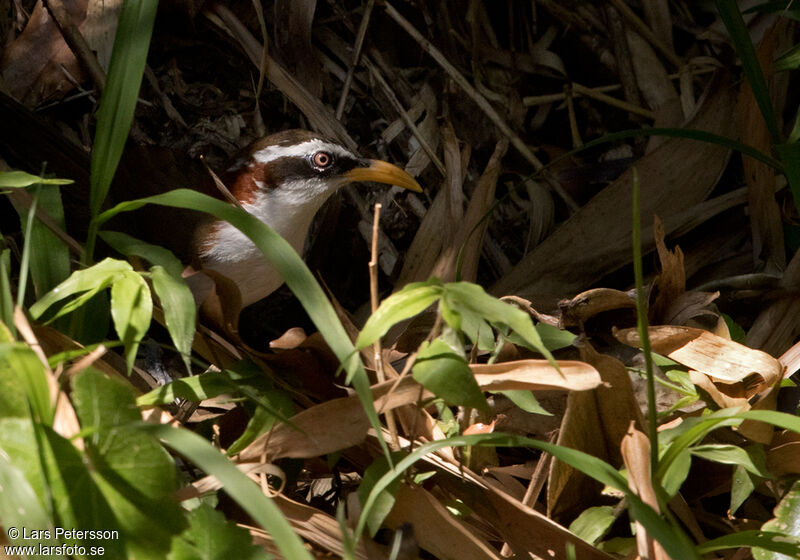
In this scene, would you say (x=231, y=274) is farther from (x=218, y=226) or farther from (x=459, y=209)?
(x=459, y=209)

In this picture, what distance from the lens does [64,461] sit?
1.56 metres

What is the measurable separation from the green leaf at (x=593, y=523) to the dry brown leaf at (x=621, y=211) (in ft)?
4.96

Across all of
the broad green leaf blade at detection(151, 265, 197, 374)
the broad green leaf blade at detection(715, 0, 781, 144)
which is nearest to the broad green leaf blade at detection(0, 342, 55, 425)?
the broad green leaf blade at detection(151, 265, 197, 374)

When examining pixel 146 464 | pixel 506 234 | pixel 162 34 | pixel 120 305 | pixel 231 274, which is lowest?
pixel 506 234

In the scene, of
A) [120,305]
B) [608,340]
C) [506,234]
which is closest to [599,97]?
[506,234]

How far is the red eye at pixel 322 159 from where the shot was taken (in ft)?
12.9

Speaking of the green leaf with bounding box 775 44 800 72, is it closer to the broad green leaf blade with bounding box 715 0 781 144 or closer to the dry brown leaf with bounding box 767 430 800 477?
the broad green leaf blade with bounding box 715 0 781 144

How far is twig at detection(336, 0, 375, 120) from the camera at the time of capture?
426cm

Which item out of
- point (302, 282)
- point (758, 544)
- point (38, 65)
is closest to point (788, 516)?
point (758, 544)

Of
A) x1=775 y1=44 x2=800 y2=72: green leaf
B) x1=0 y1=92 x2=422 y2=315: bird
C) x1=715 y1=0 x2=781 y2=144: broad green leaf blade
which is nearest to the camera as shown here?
x1=715 y1=0 x2=781 y2=144: broad green leaf blade

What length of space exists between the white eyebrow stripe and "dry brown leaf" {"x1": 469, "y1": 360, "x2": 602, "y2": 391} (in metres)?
2.11

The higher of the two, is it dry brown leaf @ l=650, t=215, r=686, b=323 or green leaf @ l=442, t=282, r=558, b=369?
green leaf @ l=442, t=282, r=558, b=369

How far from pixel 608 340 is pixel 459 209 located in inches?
50.2

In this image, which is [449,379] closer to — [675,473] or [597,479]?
[597,479]
